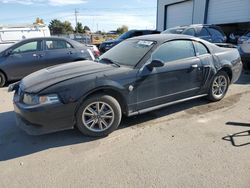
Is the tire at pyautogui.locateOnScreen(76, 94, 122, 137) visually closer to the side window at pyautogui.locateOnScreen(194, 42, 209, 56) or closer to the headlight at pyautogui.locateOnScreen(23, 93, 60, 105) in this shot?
the headlight at pyautogui.locateOnScreen(23, 93, 60, 105)

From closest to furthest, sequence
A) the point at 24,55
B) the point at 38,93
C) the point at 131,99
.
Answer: the point at 38,93 → the point at 131,99 → the point at 24,55

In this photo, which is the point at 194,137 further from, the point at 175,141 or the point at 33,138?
the point at 33,138

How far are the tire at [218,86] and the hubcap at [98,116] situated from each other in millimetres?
2305

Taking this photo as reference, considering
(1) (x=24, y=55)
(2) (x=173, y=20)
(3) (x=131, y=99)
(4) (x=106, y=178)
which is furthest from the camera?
(2) (x=173, y=20)

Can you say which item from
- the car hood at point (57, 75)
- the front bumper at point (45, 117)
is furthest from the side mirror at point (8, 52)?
the front bumper at point (45, 117)

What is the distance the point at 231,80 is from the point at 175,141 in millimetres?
2499

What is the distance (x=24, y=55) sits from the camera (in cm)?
668

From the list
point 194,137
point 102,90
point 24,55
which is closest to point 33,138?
point 102,90

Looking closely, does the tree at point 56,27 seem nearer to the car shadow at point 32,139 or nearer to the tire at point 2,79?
the tire at point 2,79

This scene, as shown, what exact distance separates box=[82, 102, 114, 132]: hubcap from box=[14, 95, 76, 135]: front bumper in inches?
8.9

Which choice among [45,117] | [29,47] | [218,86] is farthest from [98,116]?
[29,47]

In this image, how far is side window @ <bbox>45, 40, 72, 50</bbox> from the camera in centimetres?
693

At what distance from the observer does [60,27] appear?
7850 cm

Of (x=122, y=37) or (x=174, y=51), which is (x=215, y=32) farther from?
(x=174, y=51)
